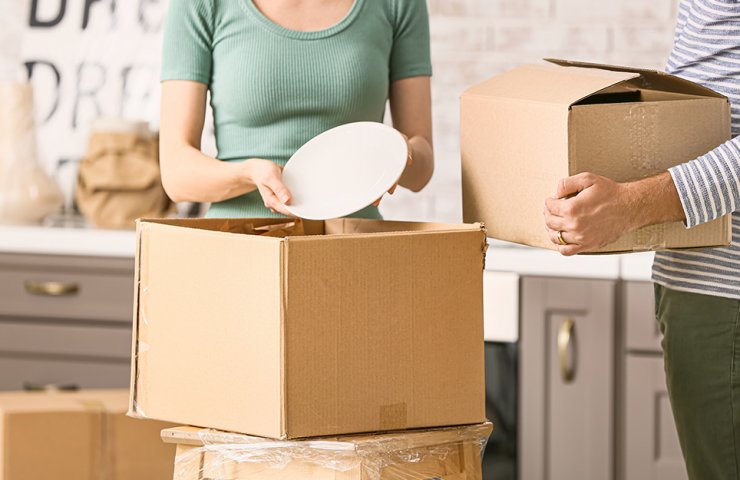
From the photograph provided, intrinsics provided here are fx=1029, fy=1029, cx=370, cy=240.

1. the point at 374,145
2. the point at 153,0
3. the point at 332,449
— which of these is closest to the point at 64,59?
the point at 153,0

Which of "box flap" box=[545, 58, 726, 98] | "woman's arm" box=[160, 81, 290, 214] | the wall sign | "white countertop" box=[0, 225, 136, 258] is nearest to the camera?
"box flap" box=[545, 58, 726, 98]

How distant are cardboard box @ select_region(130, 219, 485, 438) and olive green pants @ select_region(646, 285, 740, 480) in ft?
1.02

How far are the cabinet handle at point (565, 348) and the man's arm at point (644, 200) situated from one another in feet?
4.02

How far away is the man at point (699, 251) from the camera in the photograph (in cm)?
117

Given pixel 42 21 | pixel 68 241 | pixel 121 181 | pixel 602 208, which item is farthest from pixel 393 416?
pixel 42 21

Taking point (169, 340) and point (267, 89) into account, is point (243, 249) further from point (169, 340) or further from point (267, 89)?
point (267, 89)

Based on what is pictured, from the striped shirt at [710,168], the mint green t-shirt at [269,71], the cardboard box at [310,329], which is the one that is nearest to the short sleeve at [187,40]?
the mint green t-shirt at [269,71]

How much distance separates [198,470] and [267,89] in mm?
568

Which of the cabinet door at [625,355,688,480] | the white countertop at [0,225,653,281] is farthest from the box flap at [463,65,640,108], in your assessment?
the cabinet door at [625,355,688,480]

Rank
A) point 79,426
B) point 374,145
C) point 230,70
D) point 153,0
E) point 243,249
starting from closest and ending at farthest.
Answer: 1. point 243,249
2. point 374,145
3. point 230,70
4. point 79,426
5. point 153,0

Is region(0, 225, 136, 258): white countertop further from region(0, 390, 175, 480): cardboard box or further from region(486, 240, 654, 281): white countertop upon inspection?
region(486, 240, 654, 281): white countertop

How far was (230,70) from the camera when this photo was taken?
148cm

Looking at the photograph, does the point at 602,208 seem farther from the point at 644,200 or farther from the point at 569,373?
the point at 569,373

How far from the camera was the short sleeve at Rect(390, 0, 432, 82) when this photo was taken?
1.58 metres
